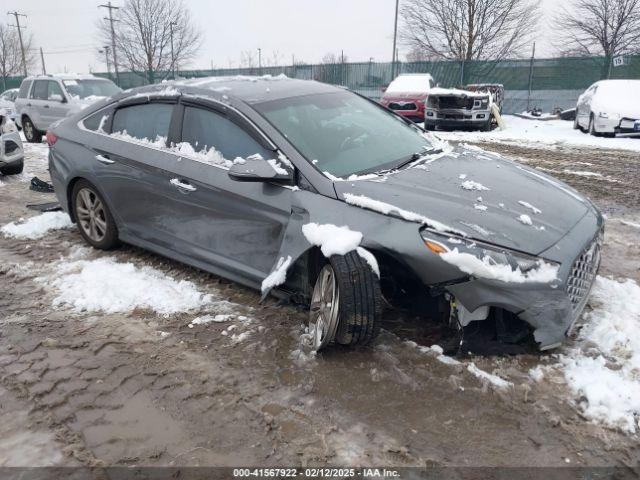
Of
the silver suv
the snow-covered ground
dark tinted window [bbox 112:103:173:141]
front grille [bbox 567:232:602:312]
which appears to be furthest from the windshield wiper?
the silver suv

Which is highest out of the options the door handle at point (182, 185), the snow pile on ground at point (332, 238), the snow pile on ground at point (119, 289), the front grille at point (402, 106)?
the front grille at point (402, 106)

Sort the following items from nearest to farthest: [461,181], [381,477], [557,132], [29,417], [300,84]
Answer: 1. [381,477]
2. [29,417]
3. [461,181]
4. [300,84]
5. [557,132]

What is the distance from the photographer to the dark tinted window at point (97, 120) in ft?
15.8

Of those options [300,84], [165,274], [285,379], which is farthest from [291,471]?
[300,84]

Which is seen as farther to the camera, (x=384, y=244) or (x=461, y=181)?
(x=461, y=181)

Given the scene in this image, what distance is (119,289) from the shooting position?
4105 millimetres

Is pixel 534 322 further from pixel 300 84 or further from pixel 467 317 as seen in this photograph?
pixel 300 84

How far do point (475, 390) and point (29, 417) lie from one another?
2.32 m

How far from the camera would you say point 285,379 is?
9.66 ft

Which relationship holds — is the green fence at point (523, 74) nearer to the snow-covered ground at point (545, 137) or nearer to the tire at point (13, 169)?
the snow-covered ground at point (545, 137)

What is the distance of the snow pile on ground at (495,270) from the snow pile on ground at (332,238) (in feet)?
1.71

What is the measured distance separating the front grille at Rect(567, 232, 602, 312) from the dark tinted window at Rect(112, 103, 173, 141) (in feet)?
10.2

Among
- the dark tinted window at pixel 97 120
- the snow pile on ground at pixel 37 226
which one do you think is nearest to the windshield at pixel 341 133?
the dark tinted window at pixel 97 120

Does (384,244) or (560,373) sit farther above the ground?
(384,244)
